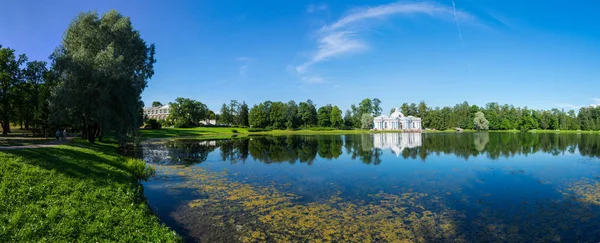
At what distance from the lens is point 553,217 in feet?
39.0

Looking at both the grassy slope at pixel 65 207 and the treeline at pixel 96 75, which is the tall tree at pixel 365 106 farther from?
the grassy slope at pixel 65 207

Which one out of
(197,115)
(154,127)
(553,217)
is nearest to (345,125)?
(197,115)

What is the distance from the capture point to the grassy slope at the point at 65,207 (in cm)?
862

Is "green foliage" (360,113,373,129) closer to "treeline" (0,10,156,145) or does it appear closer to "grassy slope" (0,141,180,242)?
"treeline" (0,10,156,145)

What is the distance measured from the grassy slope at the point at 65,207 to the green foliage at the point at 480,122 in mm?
142071

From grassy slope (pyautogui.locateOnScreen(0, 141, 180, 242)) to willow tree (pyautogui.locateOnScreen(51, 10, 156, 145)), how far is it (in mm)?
13125

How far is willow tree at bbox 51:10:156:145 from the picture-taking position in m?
25.3

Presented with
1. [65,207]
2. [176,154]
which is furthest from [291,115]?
[65,207]

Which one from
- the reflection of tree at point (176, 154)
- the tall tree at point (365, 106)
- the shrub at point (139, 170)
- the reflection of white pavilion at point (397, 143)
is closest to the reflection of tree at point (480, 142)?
the reflection of white pavilion at point (397, 143)

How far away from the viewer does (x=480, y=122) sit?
13088 centimetres

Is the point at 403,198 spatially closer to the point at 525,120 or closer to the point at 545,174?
the point at 545,174

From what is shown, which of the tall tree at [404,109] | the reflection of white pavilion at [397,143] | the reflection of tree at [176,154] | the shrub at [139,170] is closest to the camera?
the shrub at [139,170]

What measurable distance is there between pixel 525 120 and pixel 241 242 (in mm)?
161409

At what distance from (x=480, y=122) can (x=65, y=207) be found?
480ft
